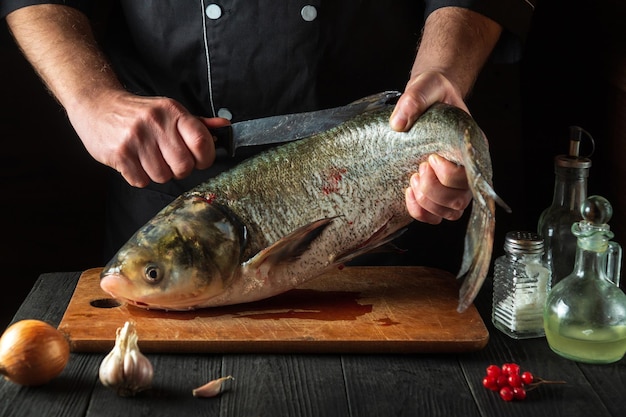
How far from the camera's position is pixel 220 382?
161 centimetres

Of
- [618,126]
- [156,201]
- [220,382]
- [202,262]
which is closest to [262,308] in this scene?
[202,262]

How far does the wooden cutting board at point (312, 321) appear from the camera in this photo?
1.74 m

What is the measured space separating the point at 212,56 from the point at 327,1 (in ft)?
0.93

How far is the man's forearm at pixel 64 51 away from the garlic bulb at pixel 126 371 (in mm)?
654

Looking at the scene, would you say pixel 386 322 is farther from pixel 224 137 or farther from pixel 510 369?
pixel 224 137

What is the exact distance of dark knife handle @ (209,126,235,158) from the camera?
6.36 feet

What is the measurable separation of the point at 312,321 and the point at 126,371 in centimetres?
39

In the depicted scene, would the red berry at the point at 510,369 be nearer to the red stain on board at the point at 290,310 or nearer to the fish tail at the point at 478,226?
the fish tail at the point at 478,226

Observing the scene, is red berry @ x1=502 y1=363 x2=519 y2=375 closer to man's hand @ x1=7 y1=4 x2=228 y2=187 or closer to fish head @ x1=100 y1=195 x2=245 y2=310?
fish head @ x1=100 y1=195 x2=245 y2=310

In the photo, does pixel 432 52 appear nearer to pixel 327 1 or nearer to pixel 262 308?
pixel 327 1

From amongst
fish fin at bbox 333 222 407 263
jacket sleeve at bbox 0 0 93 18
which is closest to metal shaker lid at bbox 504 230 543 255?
fish fin at bbox 333 222 407 263

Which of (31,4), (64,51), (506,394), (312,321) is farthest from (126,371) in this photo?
(31,4)

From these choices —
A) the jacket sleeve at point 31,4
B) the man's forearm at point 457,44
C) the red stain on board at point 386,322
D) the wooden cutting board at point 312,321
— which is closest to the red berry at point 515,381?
the wooden cutting board at point 312,321

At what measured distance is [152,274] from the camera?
1.82 metres
